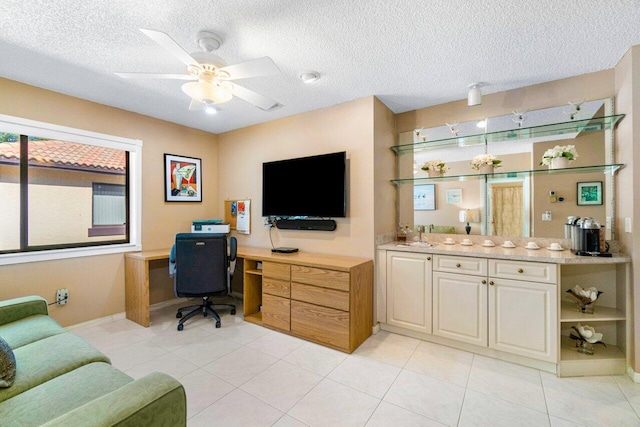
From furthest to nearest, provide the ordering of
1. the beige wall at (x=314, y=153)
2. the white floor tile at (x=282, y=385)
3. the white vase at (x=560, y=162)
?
the beige wall at (x=314, y=153), the white vase at (x=560, y=162), the white floor tile at (x=282, y=385)

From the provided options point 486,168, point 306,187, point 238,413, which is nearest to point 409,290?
point 486,168

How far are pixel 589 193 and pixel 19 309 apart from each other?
182 inches

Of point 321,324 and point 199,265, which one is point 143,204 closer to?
point 199,265

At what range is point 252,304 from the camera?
10.6 ft

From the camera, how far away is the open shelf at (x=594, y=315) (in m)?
2.06

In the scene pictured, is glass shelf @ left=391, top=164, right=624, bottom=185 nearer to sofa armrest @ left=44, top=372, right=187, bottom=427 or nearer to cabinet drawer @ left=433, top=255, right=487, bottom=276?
cabinet drawer @ left=433, top=255, right=487, bottom=276

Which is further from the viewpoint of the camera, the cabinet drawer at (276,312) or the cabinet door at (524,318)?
the cabinet drawer at (276,312)

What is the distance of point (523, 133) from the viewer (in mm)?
2588

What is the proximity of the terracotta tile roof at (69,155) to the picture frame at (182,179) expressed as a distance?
511mm

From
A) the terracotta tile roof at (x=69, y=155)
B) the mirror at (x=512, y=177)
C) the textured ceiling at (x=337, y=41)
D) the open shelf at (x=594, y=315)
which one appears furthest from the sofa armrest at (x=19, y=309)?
the open shelf at (x=594, y=315)

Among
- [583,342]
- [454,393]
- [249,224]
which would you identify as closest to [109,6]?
[249,224]

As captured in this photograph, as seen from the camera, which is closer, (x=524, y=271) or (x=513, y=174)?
(x=524, y=271)

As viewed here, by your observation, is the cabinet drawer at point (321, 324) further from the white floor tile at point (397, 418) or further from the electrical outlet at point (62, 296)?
the electrical outlet at point (62, 296)

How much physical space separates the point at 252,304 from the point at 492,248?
265 cm
